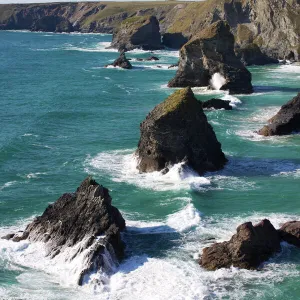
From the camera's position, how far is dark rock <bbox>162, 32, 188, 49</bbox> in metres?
183

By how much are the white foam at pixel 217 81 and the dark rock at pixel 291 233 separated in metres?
57.8

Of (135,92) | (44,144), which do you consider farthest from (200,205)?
(135,92)

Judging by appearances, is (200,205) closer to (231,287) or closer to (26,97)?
(231,287)

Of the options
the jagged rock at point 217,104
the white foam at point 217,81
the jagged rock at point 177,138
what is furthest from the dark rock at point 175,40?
the jagged rock at point 177,138

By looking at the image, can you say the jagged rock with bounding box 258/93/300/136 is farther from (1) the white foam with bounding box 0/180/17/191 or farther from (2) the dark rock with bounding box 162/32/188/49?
(2) the dark rock with bounding box 162/32/188/49

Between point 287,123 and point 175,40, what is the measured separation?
126532 millimetres

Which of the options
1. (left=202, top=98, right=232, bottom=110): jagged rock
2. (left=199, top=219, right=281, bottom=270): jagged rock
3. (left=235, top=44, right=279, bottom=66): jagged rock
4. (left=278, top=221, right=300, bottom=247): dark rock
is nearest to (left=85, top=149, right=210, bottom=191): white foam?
(left=278, top=221, right=300, bottom=247): dark rock

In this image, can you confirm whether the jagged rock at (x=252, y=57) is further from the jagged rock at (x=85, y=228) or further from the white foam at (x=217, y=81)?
the jagged rock at (x=85, y=228)

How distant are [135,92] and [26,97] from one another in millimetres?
16933

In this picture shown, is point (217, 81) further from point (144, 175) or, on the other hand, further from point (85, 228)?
point (85, 228)

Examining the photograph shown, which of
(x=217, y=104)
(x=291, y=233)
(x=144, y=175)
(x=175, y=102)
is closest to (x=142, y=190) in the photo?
(x=144, y=175)

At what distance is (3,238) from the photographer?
36312 millimetres

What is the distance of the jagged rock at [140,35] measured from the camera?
176375 mm

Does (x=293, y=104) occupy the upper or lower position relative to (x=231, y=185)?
upper
